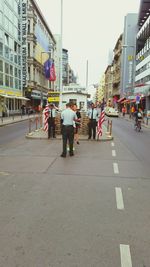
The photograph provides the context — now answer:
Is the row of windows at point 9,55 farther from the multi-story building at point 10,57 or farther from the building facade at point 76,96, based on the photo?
the building facade at point 76,96

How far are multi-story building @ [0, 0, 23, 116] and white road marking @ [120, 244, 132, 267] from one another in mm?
30935

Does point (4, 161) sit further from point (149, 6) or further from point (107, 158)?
point (149, 6)

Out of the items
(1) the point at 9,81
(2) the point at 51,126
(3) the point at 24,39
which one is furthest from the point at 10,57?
(2) the point at 51,126

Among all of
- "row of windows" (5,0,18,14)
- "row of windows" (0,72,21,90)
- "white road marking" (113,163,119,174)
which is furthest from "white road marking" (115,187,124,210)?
"row of windows" (5,0,18,14)

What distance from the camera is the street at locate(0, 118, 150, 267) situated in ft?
9.95

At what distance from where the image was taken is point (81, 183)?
5.83 metres

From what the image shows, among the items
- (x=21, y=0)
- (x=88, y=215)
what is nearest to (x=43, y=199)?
(x=88, y=215)

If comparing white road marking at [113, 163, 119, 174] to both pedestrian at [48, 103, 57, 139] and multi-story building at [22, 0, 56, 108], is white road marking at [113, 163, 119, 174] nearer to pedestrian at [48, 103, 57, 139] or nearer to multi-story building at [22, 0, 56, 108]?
pedestrian at [48, 103, 57, 139]

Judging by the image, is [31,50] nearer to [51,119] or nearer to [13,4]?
[13,4]

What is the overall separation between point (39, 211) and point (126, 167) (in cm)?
390

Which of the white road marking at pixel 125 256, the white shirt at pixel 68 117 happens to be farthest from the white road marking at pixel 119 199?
the white shirt at pixel 68 117

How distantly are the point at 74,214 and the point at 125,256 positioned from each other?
130cm

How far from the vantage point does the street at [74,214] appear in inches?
119

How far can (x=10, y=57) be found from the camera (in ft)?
128
